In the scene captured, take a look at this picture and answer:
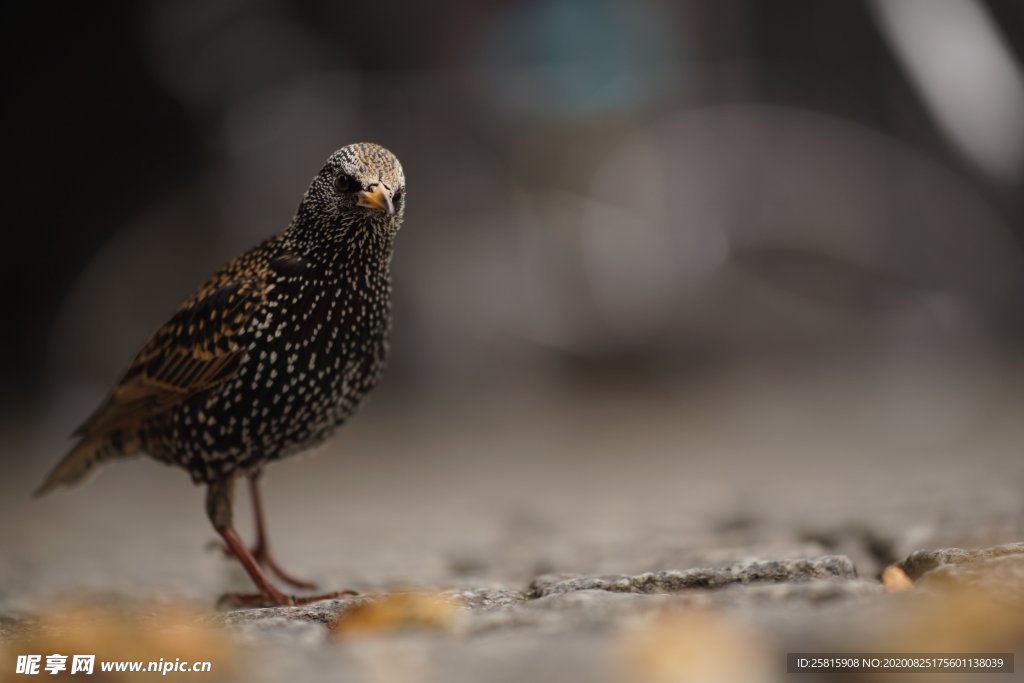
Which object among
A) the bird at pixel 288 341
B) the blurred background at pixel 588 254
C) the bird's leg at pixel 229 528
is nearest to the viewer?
the bird at pixel 288 341

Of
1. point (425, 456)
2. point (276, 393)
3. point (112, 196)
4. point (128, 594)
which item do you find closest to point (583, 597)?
point (276, 393)

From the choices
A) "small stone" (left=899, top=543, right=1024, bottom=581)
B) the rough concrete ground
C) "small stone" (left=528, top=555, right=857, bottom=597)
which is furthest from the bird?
"small stone" (left=899, top=543, right=1024, bottom=581)

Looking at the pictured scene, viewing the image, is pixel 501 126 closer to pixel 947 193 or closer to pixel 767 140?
pixel 767 140

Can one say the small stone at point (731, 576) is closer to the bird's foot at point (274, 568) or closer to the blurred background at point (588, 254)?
the bird's foot at point (274, 568)

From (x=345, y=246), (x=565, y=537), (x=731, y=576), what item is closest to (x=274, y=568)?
(x=345, y=246)

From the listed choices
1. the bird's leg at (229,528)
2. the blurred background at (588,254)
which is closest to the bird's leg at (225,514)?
the bird's leg at (229,528)

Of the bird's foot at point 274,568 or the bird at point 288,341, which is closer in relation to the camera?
the bird at point 288,341

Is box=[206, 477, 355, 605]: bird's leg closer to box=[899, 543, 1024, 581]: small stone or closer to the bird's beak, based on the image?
the bird's beak
